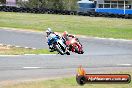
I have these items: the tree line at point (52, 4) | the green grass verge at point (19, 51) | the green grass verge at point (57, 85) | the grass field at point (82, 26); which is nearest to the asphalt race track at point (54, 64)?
the green grass verge at point (19, 51)

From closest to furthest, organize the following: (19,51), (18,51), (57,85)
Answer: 1. (57,85)
2. (18,51)
3. (19,51)

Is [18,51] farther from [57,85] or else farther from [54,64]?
[57,85]

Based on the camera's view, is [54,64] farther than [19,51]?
No

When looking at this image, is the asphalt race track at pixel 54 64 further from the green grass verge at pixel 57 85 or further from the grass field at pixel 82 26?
the grass field at pixel 82 26

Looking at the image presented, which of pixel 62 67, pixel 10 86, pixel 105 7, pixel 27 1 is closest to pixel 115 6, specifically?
pixel 105 7

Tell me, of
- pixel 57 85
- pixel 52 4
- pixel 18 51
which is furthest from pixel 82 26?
pixel 52 4

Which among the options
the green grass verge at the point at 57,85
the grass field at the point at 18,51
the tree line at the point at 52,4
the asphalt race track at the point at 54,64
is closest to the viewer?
the green grass verge at the point at 57,85

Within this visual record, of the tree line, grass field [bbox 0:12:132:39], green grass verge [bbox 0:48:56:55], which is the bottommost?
grass field [bbox 0:12:132:39]

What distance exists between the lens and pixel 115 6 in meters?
89.6

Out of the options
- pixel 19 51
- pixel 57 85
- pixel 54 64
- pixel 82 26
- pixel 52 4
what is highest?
pixel 57 85

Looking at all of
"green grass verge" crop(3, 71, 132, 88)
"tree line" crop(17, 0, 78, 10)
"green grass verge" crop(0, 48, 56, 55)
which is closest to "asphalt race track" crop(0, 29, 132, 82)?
"green grass verge" crop(0, 48, 56, 55)

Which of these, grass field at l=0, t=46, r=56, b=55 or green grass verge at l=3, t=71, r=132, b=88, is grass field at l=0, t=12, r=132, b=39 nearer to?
grass field at l=0, t=46, r=56, b=55

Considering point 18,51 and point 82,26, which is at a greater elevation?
point 18,51

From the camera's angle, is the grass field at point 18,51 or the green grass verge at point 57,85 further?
the grass field at point 18,51
